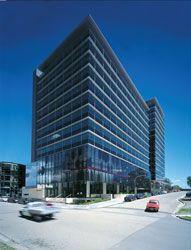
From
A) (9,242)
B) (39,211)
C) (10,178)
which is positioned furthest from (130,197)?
(10,178)

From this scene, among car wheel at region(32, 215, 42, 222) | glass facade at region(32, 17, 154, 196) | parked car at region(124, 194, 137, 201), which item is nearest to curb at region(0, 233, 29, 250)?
car wheel at region(32, 215, 42, 222)

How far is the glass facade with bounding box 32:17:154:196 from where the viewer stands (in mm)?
56531

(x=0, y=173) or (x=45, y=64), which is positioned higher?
(x=45, y=64)

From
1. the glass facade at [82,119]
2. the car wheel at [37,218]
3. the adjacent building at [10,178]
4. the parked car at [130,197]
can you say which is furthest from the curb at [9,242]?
the adjacent building at [10,178]

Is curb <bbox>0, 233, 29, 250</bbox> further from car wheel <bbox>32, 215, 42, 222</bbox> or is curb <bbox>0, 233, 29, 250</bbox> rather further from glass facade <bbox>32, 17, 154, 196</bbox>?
glass facade <bbox>32, 17, 154, 196</bbox>

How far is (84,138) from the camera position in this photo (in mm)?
55938

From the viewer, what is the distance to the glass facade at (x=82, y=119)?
185 ft

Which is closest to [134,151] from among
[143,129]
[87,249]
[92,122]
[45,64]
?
[143,129]

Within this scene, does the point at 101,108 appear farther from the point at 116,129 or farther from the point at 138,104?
the point at 138,104

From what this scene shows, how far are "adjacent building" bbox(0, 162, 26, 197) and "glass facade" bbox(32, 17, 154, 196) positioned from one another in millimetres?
47636

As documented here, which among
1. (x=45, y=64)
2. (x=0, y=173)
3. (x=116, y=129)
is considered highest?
(x=45, y=64)

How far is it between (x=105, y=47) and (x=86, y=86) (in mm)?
15683

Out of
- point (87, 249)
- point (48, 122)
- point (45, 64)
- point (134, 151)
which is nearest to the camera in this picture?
point (87, 249)

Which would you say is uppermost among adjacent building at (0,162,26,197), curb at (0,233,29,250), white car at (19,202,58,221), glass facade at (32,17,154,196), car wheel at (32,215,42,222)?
glass facade at (32,17,154,196)
